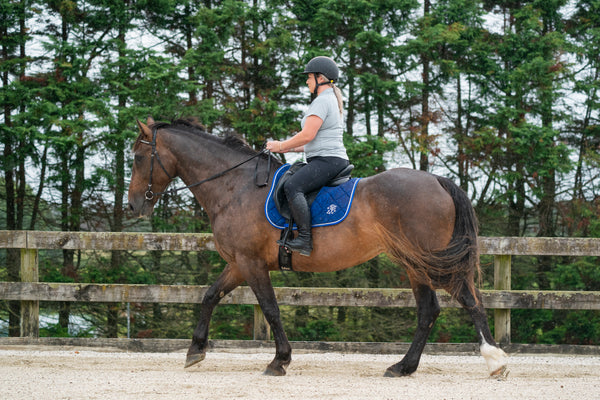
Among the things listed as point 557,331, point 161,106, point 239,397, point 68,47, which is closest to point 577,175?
point 557,331

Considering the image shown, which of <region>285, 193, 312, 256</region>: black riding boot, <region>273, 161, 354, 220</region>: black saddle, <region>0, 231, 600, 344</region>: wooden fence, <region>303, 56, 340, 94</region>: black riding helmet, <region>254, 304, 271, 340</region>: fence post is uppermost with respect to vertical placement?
<region>303, 56, 340, 94</region>: black riding helmet

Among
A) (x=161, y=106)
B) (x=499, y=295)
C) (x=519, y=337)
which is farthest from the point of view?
(x=519, y=337)

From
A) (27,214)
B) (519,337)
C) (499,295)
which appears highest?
(27,214)

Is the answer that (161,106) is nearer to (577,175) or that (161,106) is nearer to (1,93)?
(1,93)

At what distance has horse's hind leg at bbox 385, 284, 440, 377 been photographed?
5258 mm

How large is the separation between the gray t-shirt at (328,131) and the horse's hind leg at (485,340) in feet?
5.27

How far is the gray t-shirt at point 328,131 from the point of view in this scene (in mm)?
5141

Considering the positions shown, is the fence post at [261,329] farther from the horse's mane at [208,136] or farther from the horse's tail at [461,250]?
the horse's tail at [461,250]

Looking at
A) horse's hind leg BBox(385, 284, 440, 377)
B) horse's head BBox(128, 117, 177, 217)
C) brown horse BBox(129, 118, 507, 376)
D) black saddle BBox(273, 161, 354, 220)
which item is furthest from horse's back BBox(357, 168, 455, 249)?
horse's head BBox(128, 117, 177, 217)

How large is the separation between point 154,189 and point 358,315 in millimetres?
5618

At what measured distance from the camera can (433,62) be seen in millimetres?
10359

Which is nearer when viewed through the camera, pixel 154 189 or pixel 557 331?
pixel 154 189

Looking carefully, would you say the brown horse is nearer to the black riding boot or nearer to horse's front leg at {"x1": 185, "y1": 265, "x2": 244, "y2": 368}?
horse's front leg at {"x1": 185, "y1": 265, "x2": 244, "y2": 368}

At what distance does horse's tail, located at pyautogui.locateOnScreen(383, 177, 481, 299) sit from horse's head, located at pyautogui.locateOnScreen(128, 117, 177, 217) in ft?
7.28
